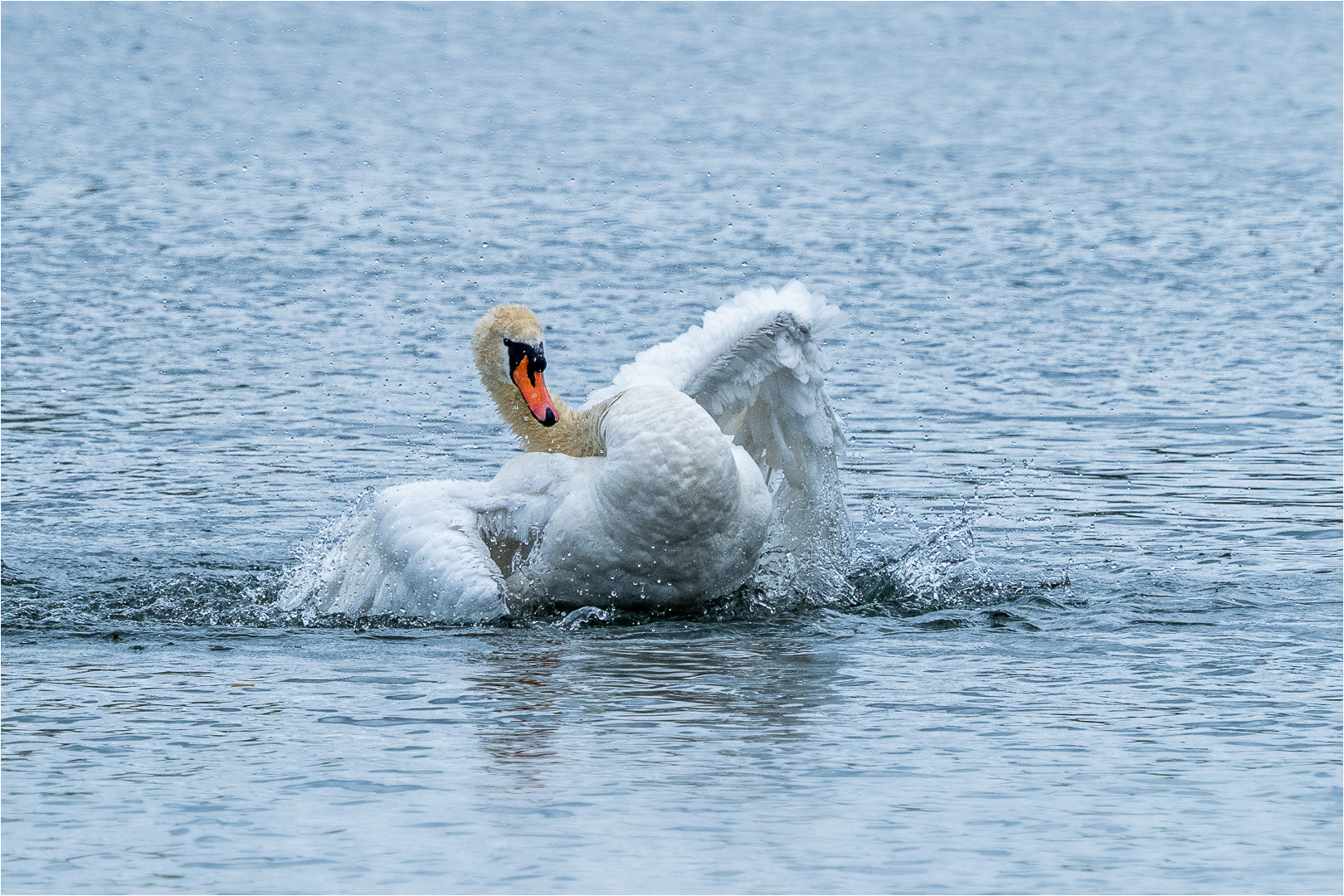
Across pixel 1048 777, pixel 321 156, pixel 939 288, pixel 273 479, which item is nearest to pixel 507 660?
pixel 1048 777

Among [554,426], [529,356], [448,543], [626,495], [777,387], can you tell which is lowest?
[448,543]

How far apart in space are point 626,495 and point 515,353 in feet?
4.30

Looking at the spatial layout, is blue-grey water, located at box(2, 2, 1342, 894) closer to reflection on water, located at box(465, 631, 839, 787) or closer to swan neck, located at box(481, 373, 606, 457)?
reflection on water, located at box(465, 631, 839, 787)

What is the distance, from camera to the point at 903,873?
553cm

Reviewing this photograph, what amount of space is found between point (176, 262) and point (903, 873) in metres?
12.9

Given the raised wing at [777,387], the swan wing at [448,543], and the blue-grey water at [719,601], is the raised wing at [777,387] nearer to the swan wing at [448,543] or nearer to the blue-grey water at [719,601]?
the blue-grey water at [719,601]

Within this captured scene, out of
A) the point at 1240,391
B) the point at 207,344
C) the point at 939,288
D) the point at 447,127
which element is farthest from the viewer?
the point at 447,127

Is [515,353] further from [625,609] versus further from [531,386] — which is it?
[625,609]

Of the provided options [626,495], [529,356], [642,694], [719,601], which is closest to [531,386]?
[529,356]

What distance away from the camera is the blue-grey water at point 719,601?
6.00 metres

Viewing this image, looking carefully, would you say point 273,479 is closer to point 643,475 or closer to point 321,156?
point 643,475

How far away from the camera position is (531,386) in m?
9.23

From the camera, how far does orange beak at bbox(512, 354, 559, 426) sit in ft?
29.9

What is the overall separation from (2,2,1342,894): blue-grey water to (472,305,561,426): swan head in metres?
1.15
